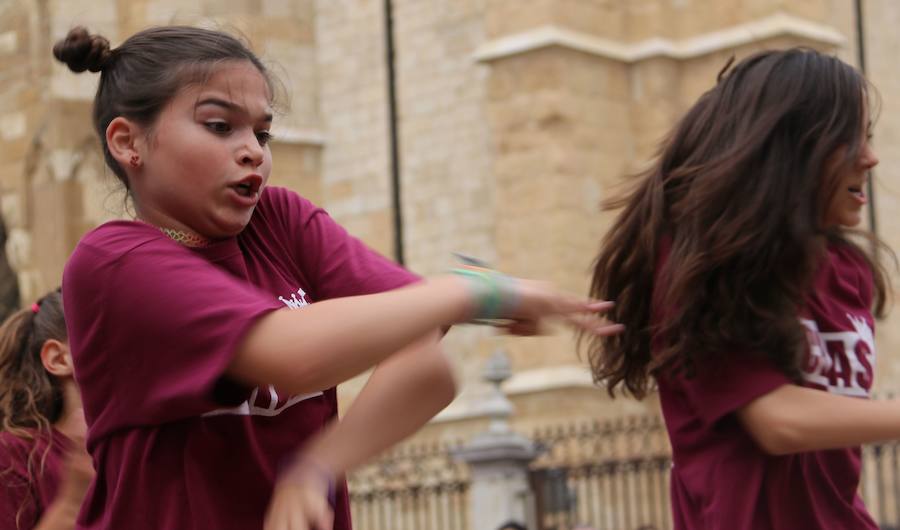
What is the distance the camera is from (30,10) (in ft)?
70.2

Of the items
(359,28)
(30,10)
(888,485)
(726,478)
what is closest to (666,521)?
(888,485)

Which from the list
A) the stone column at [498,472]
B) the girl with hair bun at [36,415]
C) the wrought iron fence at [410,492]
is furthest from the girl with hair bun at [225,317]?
the wrought iron fence at [410,492]

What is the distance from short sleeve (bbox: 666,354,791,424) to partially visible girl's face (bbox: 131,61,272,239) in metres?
1.00

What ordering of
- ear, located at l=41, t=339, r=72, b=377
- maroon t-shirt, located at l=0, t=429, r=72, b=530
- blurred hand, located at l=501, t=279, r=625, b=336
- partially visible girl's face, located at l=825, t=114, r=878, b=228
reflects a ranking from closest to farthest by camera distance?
1. blurred hand, located at l=501, t=279, r=625, b=336
2. partially visible girl's face, located at l=825, t=114, r=878, b=228
3. maroon t-shirt, located at l=0, t=429, r=72, b=530
4. ear, located at l=41, t=339, r=72, b=377

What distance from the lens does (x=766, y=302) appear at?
3.47m

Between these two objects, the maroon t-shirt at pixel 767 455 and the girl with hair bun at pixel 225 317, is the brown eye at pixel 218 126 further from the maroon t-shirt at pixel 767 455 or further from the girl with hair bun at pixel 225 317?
the maroon t-shirt at pixel 767 455

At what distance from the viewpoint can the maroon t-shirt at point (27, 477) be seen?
169 inches

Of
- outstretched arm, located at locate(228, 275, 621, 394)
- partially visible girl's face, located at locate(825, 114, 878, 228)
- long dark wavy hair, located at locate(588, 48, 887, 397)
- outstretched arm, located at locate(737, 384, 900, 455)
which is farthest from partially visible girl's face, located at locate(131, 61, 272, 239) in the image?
partially visible girl's face, located at locate(825, 114, 878, 228)

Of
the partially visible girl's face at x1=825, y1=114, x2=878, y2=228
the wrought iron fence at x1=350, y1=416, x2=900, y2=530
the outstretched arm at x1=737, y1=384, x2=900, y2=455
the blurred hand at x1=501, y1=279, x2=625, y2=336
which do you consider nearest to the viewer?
the blurred hand at x1=501, y1=279, x2=625, y2=336

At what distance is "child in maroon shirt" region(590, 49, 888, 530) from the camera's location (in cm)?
345

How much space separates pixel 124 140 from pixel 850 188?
1.42 meters

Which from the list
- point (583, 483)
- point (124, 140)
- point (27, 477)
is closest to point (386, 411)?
point (124, 140)

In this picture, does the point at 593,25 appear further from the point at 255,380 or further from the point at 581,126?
the point at 255,380

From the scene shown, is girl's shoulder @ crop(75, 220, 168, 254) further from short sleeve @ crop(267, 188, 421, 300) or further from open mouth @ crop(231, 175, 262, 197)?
short sleeve @ crop(267, 188, 421, 300)
